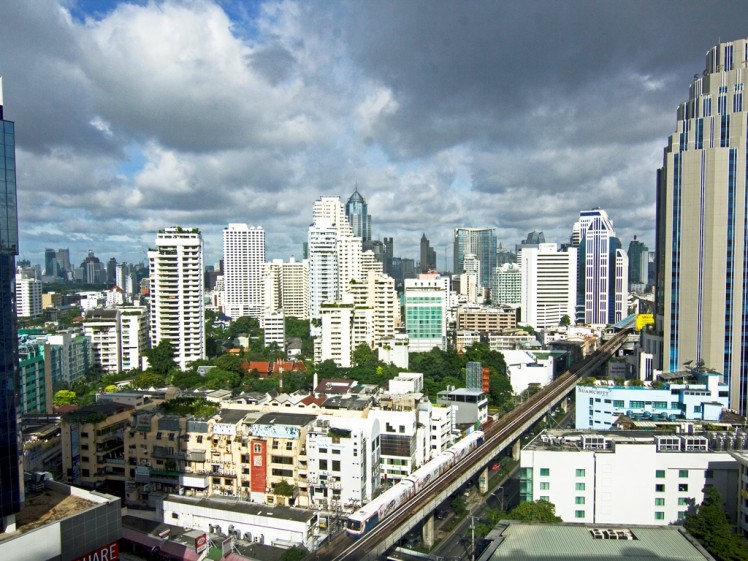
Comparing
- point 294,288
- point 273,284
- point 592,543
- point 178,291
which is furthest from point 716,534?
point 294,288

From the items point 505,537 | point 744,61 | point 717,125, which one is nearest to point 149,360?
point 505,537

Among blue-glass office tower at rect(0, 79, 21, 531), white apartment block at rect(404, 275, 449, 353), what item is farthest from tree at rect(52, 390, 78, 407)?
blue-glass office tower at rect(0, 79, 21, 531)

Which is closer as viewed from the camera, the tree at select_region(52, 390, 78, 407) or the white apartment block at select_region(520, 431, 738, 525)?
the white apartment block at select_region(520, 431, 738, 525)

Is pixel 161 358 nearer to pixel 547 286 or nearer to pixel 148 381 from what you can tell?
pixel 148 381

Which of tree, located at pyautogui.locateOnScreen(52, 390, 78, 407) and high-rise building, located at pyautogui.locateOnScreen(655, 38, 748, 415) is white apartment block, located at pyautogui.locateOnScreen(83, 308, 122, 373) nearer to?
tree, located at pyautogui.locateOnScreen(52, 390, 78, 407)

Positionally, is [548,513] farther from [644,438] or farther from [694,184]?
[694,184]

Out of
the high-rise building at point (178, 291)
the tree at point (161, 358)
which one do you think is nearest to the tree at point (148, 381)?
the tree at point (161, 358)
